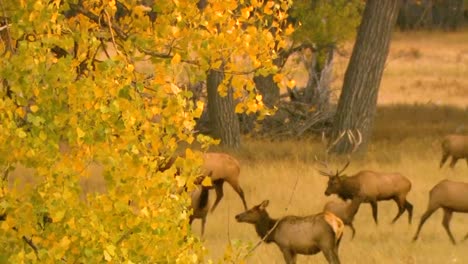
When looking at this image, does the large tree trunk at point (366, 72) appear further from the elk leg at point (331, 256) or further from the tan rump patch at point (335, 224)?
the elk leg at point (331, 256)

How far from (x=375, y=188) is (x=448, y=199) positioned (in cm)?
114

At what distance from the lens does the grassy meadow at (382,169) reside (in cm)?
1364

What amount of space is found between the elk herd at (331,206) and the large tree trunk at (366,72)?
575cm

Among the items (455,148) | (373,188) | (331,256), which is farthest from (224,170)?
(331,256)

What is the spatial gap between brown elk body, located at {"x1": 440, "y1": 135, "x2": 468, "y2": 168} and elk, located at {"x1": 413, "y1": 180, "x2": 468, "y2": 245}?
4.95 meters

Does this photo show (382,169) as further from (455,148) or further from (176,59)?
(176,59)

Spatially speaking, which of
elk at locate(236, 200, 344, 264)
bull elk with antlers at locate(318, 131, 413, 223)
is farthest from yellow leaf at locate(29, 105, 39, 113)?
bull elk with antlers at locate(318, 131, 413, 223)

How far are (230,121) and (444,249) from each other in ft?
29.9

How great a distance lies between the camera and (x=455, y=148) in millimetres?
19422

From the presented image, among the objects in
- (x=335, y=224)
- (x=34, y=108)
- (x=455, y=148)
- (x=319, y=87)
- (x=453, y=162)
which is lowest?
(x=453, y=162)

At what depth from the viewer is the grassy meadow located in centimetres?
1364

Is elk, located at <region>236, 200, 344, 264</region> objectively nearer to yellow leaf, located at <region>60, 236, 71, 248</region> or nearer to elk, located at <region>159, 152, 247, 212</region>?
elk, located at <region>159, 152, 247, 212</region>

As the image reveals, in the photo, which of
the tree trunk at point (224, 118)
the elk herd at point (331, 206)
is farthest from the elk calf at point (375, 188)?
the tree trunk at point (224, 118)

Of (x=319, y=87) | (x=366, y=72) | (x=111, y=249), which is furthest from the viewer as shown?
(x=319, y=87)
